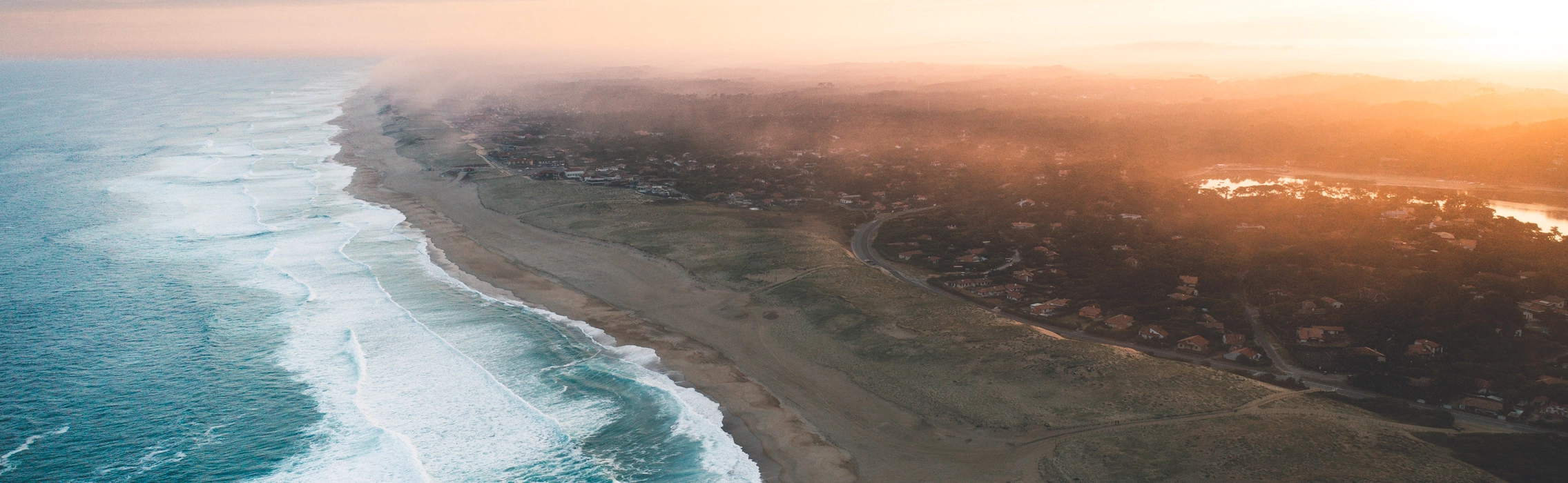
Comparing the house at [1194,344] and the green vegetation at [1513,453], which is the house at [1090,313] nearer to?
the house at [1194,344]

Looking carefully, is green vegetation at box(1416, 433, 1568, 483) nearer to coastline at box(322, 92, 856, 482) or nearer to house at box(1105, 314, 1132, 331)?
house at box(1105, 314, 1132, 331)

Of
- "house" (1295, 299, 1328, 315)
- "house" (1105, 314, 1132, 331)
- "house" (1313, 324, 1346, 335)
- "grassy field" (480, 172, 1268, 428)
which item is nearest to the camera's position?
"grassy field" (480, 172, 1268, 428)

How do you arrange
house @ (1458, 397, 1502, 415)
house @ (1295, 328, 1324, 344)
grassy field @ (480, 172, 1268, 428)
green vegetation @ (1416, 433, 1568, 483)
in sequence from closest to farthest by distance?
green vegetation @ (1416, 433, 1568, 483) < house @ (1458, 397, 1502, 415) < grassy field @ (480, 172, 1268, 428) < house @ (1295, 328, 1324, 344)

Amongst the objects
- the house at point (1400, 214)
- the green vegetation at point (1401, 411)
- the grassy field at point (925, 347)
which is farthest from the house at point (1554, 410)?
the house at point (1400, 214)

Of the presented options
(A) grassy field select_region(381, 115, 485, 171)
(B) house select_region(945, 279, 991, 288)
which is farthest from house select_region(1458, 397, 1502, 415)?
(A) grassy field select_region(381, 115, 485, 171)

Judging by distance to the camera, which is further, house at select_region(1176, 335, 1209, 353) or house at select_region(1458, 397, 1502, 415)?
house at select_region(1176, 335, 1209, 353)

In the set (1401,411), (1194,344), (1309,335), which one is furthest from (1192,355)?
(1401,411)

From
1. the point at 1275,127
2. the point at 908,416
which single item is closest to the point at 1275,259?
the point at 908,416

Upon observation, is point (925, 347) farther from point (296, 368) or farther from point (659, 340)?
point (296, 368)

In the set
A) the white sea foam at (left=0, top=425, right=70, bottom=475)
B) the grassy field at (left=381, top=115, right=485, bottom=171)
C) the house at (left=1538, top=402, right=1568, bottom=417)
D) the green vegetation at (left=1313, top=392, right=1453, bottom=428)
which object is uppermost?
the grassy field at (left=381, top=115, right=485, bottom=171)
